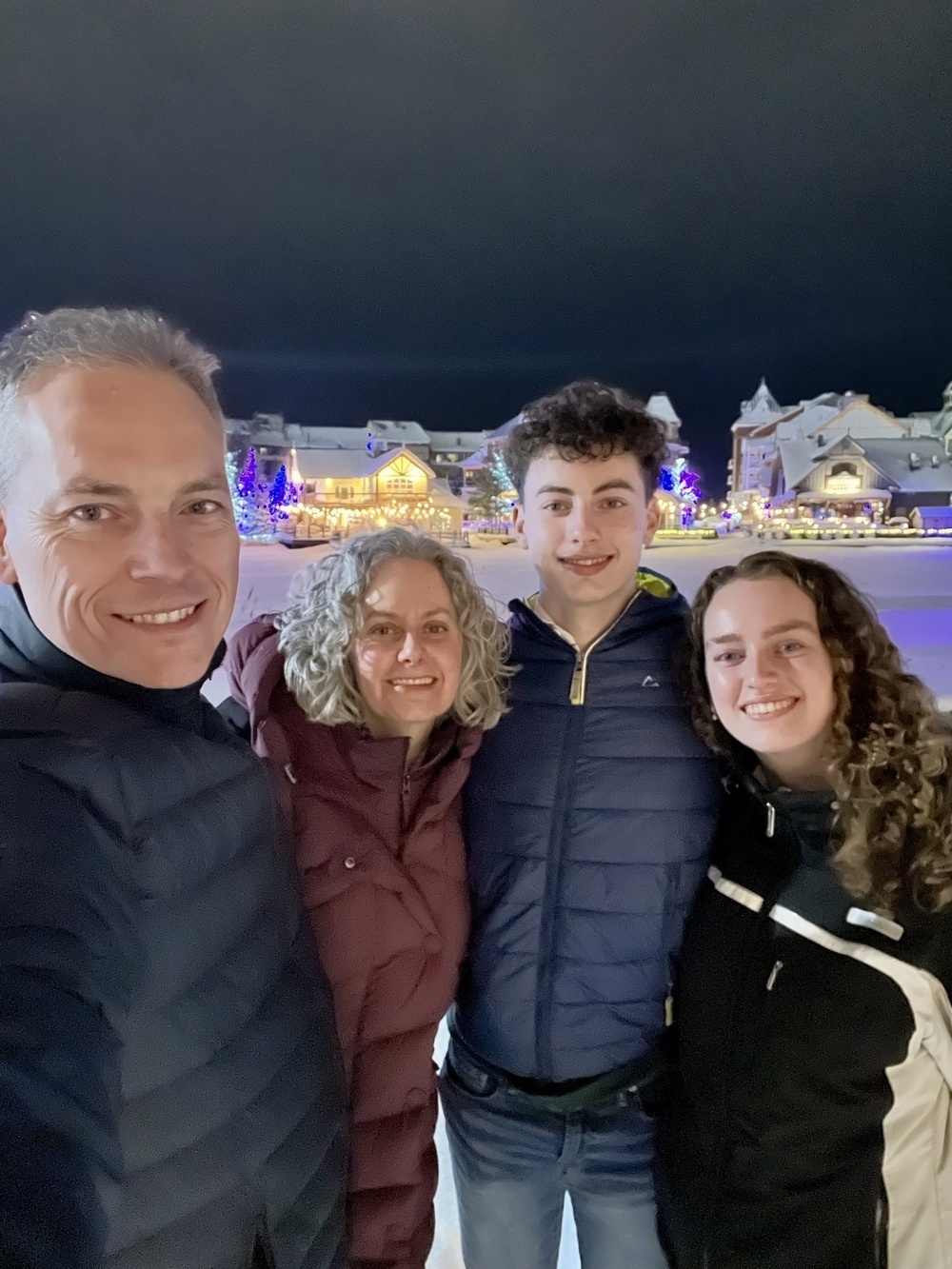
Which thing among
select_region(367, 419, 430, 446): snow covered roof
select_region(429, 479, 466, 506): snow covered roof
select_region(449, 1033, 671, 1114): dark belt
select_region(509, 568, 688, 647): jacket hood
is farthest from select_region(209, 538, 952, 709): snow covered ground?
select_region(367, 419, 430, 446): snow covered roof

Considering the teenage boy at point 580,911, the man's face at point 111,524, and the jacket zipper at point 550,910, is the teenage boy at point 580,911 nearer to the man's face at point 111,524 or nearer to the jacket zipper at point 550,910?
the jacket zipper at point 550,910

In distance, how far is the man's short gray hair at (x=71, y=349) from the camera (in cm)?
76

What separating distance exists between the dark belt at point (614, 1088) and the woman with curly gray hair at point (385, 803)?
0.61 ft

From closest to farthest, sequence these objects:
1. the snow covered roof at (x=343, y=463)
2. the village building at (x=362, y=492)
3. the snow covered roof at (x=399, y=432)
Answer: the village building at (x=362, y=492)
the snow covered roof at (x=343, y=463)
the snow covered roof at (x=399, y=432)

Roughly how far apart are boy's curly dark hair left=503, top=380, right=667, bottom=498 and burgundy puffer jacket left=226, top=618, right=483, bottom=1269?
2.54 ft

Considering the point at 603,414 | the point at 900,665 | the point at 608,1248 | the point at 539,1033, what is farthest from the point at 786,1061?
the point at 603,414

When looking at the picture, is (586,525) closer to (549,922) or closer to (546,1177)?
(549,922)

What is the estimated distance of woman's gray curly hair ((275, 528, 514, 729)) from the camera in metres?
1.31

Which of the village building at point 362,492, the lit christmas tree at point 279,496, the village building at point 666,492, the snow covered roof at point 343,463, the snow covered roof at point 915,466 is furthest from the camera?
the snow covered roof at point 343,463


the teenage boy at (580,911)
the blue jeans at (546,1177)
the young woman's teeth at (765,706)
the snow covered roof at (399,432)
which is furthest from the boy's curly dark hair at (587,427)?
the snow covered roof at (399,432)

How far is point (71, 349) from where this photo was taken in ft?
2.52

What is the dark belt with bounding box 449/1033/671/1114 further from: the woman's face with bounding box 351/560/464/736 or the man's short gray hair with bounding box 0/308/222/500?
the man's short gray hair with bounding box 0/308/222/500

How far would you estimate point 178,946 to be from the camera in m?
0.74

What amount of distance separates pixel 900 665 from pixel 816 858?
0.48 metres
